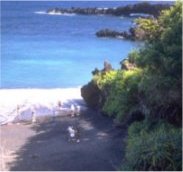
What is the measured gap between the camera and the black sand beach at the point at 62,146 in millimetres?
16922

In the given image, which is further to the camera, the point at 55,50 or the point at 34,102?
the point at 55,50

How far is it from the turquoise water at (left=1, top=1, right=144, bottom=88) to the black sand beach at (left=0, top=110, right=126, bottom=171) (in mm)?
10799

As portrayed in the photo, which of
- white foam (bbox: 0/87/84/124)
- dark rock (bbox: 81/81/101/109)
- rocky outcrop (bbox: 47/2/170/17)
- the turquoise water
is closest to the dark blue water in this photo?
the turquoise water

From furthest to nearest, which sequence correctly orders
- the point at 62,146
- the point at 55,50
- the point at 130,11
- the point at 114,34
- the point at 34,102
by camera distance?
the point at 130,11 < the point at 114,34 < the point at 55,50 < the point at 34,102 < the point at 62,146

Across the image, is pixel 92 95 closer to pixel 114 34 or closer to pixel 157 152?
pixel 157 152

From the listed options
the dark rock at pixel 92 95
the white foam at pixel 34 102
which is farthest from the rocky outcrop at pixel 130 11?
the dark rock at pixel 92 95

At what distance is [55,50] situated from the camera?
4828 centimetres

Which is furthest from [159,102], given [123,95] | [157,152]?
[123,95]

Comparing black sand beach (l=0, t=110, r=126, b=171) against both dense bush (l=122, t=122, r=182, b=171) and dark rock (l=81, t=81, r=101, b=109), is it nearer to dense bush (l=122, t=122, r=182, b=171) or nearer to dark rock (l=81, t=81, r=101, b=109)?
dark rock (l=81, t=81, r=101, b=109)

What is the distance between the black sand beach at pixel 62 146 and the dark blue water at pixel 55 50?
1081 cm

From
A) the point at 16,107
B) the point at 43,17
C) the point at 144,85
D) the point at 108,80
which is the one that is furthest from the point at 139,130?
the point at 43,17

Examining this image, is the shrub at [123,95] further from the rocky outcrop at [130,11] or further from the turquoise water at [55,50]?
the rocky outcrop at [130,11]

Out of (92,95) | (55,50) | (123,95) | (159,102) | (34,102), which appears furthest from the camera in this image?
(55,50)

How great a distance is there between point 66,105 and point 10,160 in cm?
838
